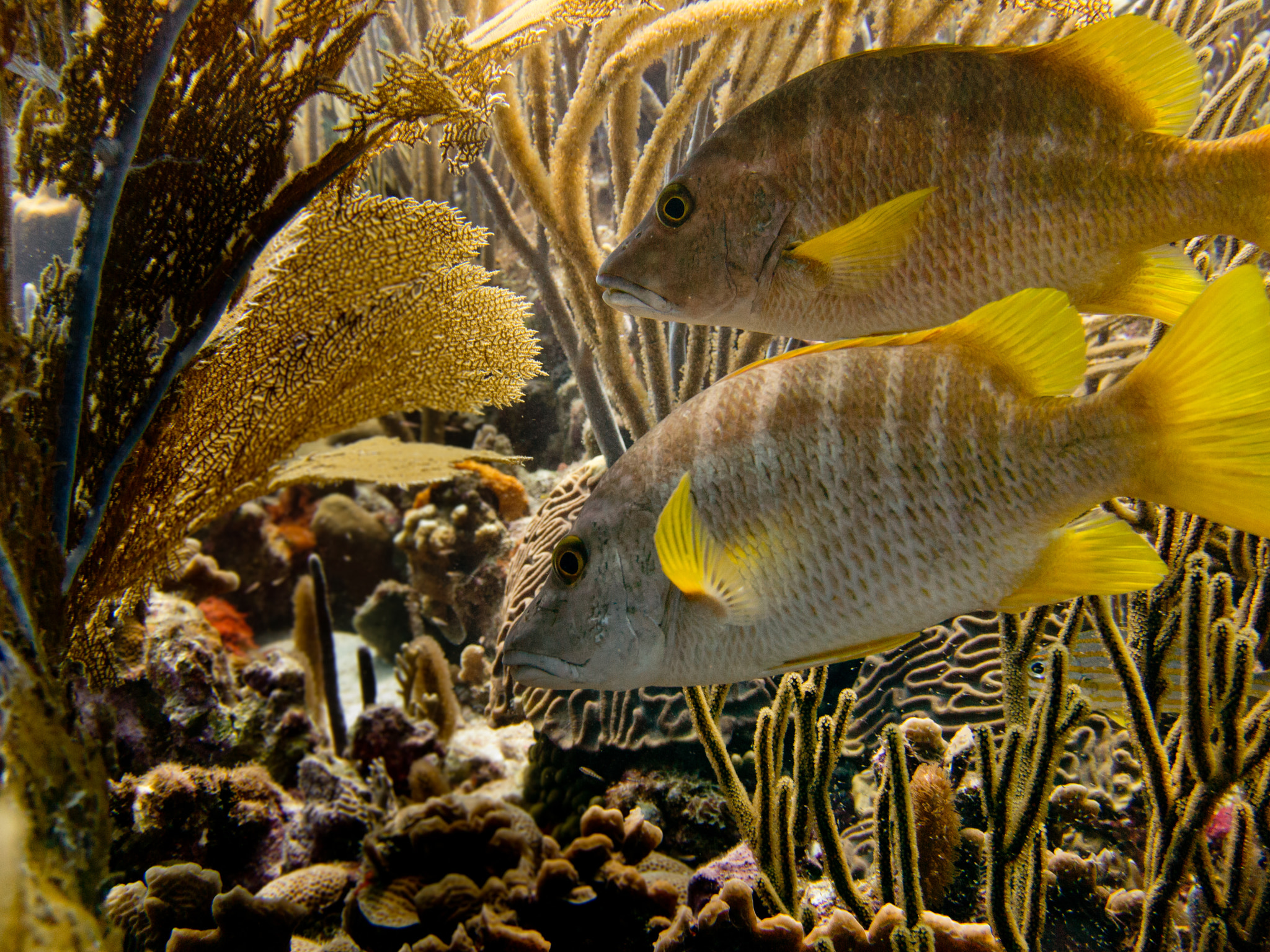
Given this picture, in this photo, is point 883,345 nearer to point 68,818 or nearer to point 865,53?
point 865,53

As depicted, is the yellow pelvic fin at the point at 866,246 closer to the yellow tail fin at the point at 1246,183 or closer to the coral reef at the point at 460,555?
the yellow tail fin at the point at 1246,183

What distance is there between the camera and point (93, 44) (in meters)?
1.68

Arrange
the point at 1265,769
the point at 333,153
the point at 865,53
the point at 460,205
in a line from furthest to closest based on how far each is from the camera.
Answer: the point at 460,205 < the point at 333,153 < the point at 1265,769 < the point at 865,53

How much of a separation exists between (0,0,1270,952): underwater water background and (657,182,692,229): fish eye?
0.03 meters

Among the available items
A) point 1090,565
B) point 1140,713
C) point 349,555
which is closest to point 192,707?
point 349,555

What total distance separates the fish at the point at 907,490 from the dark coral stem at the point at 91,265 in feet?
4.73

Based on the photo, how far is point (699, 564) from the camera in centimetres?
114

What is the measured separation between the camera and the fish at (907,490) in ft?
3.11

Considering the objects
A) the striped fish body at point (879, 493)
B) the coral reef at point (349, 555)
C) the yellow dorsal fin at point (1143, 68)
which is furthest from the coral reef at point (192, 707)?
the yellow dorsal fin at point (1143, 68)

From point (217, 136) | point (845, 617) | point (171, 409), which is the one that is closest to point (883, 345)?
point (845, 617)

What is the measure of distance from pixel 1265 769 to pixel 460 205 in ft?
23.3

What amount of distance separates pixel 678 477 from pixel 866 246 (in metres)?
0.60

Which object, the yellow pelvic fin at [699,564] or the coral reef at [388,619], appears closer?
the yellow pelvic fin at [699,564]

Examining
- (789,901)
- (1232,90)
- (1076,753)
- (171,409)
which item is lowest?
(1076,753)
